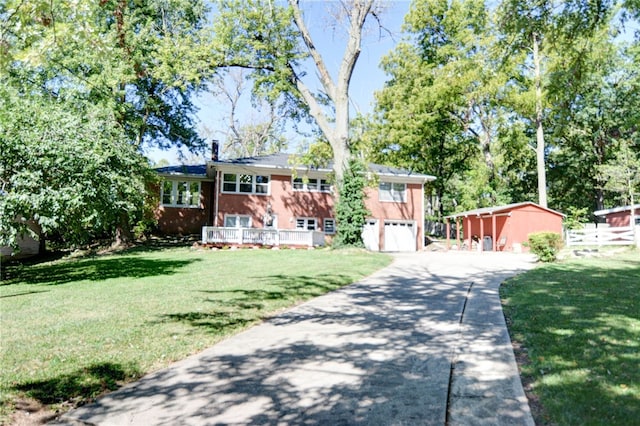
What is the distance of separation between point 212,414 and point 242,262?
1091 cm

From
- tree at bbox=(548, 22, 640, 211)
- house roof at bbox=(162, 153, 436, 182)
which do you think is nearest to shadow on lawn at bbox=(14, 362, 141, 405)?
house roof at bbox=(162, 153, 436, 182)

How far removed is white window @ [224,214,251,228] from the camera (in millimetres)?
23984

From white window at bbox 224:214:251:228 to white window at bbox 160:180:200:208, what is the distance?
4071 mm

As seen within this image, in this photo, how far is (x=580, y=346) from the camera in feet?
13.9

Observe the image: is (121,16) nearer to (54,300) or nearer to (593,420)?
(54,300)

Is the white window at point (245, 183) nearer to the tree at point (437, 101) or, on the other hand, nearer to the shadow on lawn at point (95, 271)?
the tree at point (437, 101)

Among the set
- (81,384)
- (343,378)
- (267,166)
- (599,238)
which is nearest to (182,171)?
(267,166)

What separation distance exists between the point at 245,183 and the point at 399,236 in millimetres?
10355

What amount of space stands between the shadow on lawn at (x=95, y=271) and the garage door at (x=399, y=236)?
570 inches

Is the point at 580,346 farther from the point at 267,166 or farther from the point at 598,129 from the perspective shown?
the point at 598,129

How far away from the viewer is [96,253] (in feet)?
62.6

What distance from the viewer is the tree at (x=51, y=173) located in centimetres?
926

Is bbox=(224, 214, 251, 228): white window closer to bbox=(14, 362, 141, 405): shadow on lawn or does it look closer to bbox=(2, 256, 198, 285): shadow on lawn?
bbox=(2, 256, 198, 285): shadow on lawn

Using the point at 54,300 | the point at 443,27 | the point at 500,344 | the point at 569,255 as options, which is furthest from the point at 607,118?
the point at 54,300
